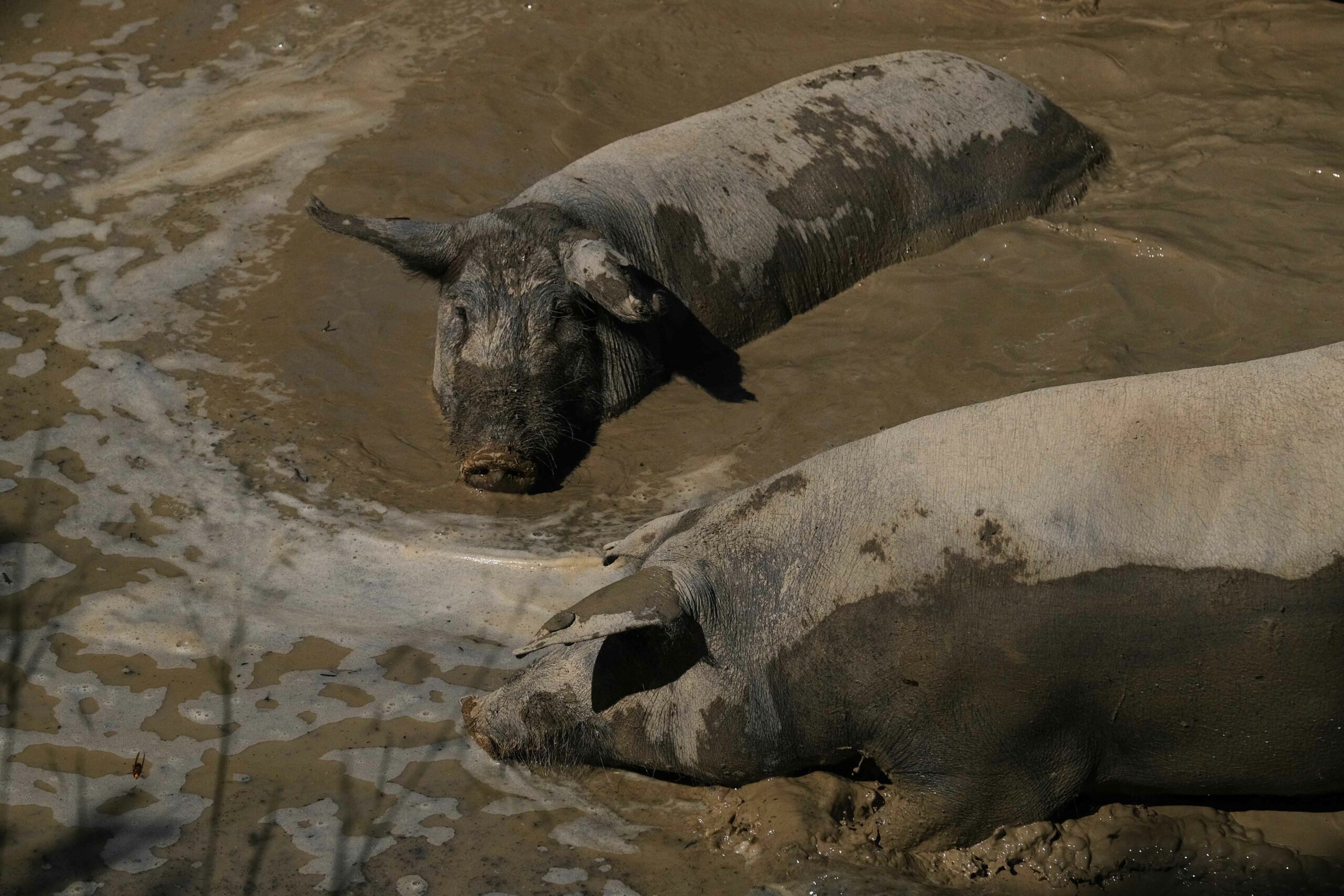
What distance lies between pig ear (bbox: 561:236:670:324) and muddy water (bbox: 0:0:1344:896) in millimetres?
567

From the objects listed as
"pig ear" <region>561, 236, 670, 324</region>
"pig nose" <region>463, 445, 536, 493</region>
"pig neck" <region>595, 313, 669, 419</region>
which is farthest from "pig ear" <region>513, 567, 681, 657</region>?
"pig neck" <region>595, 313, 669, 419</region>

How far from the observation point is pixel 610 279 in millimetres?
5812

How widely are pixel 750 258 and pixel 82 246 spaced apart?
149 inches

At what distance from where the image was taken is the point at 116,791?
3.93 m

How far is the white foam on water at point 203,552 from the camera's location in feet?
13.1

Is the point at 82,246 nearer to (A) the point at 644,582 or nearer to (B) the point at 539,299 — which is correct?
(B) the point at 539,299

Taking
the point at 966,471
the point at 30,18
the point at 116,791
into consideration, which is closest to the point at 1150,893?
the point at 966,471

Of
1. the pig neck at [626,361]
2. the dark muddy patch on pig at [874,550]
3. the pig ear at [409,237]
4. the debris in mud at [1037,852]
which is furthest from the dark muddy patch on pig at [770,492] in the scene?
the pig ear at [409,237]

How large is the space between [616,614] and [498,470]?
7.03ft

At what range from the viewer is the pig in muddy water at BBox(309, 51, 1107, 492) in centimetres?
596

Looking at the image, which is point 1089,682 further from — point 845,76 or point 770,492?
point 845,76

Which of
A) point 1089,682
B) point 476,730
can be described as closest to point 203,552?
point 476,730

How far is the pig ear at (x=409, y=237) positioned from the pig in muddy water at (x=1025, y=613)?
2.93m

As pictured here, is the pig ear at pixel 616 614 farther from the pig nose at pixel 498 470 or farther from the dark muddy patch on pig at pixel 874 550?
the pig nose at pixel 498 470
